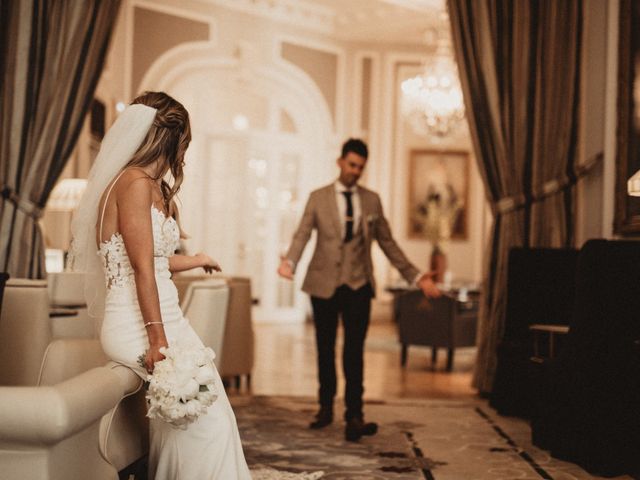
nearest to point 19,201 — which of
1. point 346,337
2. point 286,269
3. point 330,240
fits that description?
point 286,269

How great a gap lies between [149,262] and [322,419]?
229cm

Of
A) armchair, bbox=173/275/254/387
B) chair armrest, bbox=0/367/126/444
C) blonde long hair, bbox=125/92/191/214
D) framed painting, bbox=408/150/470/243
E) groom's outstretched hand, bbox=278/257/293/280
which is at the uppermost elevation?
framed painting, bbox=408/150/470/243

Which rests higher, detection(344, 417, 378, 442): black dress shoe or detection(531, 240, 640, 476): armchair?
detection(531, 240, 640, 476): armchair

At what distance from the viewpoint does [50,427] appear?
178 centimetres

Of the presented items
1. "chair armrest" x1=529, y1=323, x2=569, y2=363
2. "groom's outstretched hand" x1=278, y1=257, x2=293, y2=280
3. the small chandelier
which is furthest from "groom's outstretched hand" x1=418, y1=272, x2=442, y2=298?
the small chandelier

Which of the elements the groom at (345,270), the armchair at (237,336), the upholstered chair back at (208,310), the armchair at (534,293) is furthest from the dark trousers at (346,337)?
the armchair at (237,336)

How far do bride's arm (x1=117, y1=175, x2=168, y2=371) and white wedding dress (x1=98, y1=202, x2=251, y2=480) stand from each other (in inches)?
4.1

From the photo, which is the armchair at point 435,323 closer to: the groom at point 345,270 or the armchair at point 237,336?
the armchair at point 237,336

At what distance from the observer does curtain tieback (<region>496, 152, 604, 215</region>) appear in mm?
5512

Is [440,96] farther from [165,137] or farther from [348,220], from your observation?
[165,137]

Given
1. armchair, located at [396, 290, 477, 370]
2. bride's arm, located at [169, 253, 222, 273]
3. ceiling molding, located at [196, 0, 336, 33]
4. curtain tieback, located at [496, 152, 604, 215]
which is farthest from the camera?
ceiling molding, located at [196, 0, 336, 33]

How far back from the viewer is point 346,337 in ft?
14.3

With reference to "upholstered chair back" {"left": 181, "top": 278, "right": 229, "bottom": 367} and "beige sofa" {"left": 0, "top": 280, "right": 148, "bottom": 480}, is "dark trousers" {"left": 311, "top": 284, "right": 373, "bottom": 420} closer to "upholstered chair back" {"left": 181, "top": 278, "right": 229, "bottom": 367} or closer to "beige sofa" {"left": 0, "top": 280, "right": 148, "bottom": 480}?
"upholstered chair back" {"left": 181, "top": 278, "right": 229, "bottom": 367}

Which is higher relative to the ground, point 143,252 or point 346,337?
point 143,252
